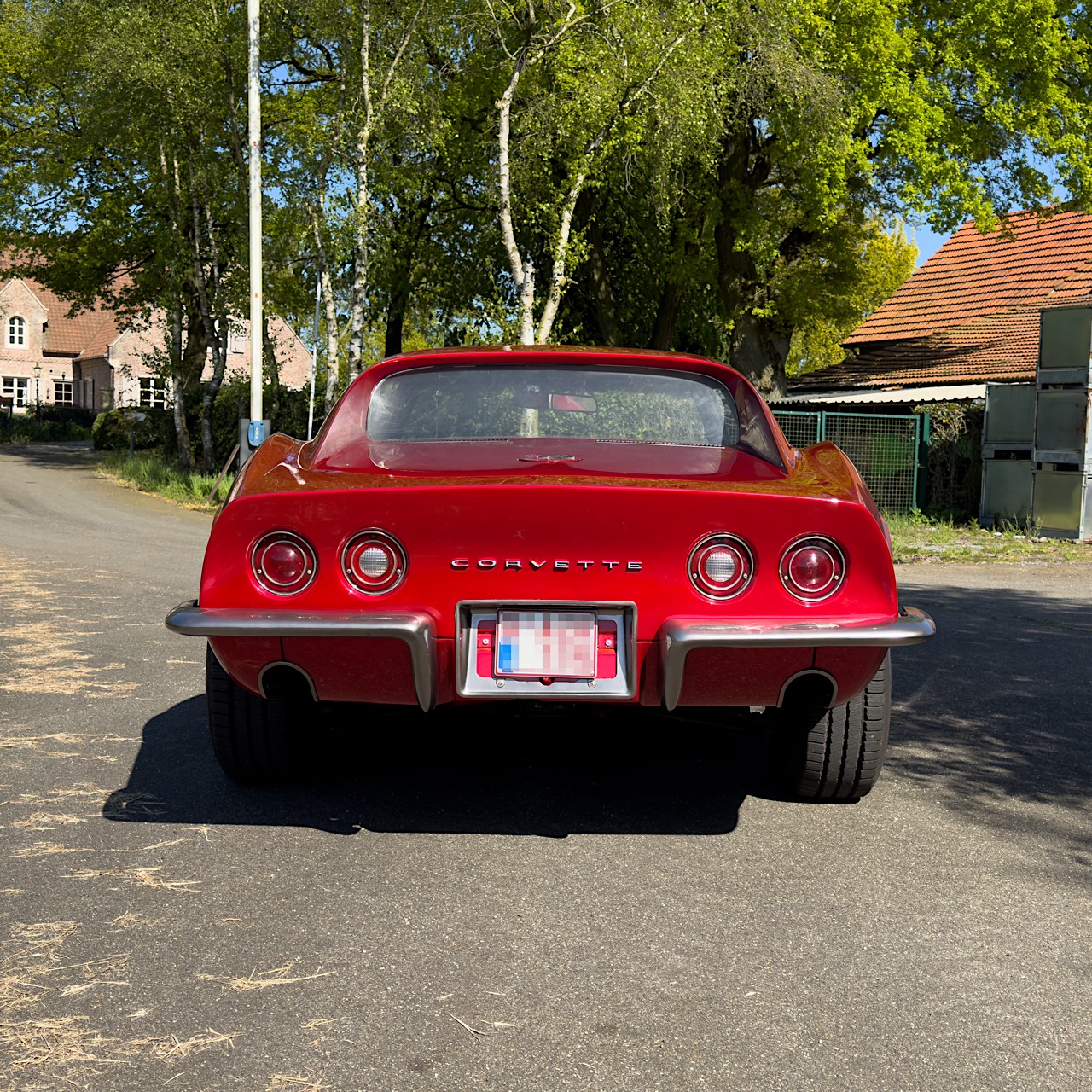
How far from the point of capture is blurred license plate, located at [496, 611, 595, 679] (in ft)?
12.3

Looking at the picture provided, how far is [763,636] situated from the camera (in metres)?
3.67

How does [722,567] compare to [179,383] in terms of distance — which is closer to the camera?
[722,567]

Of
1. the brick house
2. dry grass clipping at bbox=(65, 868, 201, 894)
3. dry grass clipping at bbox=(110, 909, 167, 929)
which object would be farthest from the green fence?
the brick house

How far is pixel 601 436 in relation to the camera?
182 inches

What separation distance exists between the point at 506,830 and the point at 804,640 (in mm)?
1175

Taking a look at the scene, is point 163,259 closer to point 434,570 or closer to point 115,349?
point 434,570

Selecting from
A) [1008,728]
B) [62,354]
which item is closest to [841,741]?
[1008,728]

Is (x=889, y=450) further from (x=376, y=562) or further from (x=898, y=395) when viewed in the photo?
(x=376, y=562)

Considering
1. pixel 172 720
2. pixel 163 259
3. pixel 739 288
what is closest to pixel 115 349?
pixel 163 259

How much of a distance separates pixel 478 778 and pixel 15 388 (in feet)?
243

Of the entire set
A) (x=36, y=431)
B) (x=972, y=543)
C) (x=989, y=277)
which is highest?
(x=989, y=277)

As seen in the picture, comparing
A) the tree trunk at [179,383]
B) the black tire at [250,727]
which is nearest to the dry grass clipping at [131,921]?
the black tire at [250,727]

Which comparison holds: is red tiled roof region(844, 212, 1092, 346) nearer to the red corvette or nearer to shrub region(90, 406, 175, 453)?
shrub region(90, 406, 175, 453)

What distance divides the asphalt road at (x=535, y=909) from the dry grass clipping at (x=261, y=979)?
12 millimetres
